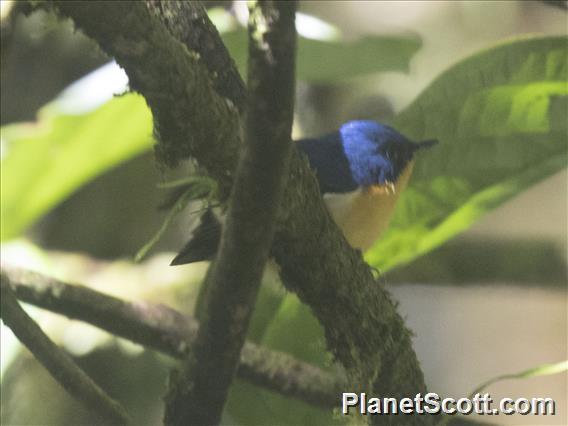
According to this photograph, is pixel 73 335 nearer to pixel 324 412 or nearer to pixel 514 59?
pixel 324 412

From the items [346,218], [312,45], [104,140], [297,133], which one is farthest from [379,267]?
[297,133]

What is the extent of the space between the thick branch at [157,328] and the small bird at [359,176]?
16 centimetres

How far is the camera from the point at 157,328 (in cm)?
135

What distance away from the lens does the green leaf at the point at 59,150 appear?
1.26m

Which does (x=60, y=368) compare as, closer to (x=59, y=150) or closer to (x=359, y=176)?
(x=59, y=150)

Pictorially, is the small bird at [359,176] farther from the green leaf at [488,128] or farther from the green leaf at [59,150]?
the green leaf at [59,150]

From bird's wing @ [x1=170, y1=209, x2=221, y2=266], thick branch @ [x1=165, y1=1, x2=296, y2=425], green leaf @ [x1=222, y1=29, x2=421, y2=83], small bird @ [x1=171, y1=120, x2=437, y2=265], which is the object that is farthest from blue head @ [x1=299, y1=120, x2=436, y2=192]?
thick branch @ [x1=165, y1=1, x2=296, y2=425]

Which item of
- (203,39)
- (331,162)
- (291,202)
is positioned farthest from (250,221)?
(331,162)

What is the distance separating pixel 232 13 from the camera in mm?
1557

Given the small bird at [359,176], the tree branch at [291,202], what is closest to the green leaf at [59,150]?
the small bird at [359,176]

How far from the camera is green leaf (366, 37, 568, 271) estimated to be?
4.30 ft

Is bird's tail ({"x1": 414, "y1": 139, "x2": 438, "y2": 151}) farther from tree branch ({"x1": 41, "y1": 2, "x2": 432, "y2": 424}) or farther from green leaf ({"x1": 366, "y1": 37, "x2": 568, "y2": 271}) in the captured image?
tree branch ({"x1": 41, "y1": 2, "x2": 432, "y2": 424})

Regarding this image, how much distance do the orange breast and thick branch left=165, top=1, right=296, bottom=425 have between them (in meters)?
0.50

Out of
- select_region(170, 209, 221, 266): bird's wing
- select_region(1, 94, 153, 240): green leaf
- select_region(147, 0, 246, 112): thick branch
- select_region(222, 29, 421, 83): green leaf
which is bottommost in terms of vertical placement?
select_region(170, 209, 221, 266): bird's wing
